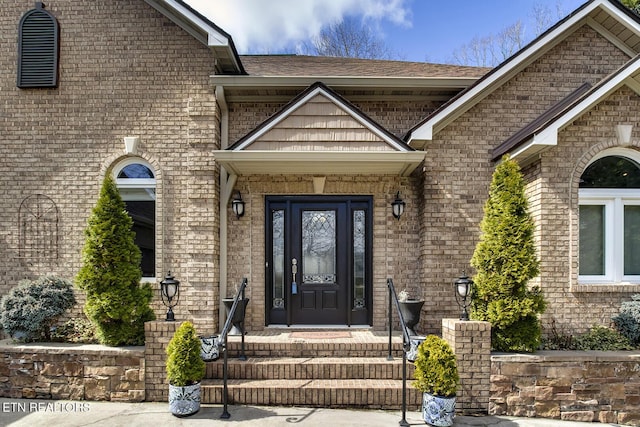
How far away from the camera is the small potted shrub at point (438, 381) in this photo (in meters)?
4.71

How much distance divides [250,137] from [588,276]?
17.7ft

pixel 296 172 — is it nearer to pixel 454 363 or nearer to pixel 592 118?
pixel 454 363

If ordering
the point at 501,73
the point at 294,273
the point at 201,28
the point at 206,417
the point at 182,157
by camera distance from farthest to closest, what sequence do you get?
the point at 294,273 < the point at 182,157 < the point at 501,73 < the point at 201,28 < the point at 206,417

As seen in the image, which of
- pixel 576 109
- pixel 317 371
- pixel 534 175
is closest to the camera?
pixel 317 371

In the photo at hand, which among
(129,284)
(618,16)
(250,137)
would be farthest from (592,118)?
(129,284)

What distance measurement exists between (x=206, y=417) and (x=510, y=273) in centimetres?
419

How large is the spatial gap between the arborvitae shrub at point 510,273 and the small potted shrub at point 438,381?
107 centimetres

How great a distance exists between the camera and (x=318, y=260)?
7.10 meters

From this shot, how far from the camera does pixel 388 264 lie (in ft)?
22.7

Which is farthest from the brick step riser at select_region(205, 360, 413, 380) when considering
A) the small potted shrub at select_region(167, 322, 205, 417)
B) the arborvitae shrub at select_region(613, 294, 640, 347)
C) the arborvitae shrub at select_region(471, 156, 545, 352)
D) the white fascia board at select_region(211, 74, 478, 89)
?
the white fascia board at select_region(211, 74, 478, 89)

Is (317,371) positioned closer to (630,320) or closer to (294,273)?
(294,273)

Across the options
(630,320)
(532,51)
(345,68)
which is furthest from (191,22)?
(630,320)

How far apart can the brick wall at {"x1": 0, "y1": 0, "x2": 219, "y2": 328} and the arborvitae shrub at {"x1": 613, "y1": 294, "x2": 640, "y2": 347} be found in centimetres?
609

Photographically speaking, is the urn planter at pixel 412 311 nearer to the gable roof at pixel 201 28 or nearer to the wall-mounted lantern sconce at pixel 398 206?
the wall-mounted lantern sconce at pixel 398 206
